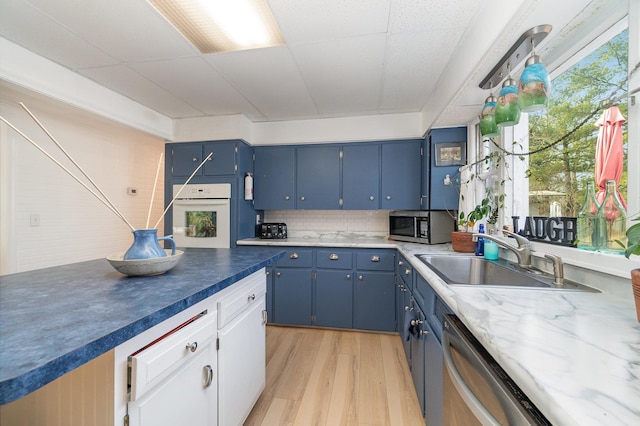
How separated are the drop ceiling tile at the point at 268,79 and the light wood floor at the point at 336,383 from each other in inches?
96.4

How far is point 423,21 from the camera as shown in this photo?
5.16ft

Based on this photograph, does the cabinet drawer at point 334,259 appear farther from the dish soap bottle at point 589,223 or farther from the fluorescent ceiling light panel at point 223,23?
the fluorescent ceiling light panel at point 223,23

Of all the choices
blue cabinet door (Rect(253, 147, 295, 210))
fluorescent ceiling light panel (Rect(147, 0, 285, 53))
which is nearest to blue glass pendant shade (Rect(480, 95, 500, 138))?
fluorescent ceiling light panel (Rect(147, 0, 285, 53))

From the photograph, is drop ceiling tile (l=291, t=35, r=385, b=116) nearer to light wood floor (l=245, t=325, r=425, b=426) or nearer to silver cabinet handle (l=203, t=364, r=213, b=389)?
silver cabinet handle (l=203, t=364, r=213, b=389)

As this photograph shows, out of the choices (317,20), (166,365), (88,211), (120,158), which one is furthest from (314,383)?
(120,158)

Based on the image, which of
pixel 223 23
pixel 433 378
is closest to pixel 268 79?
pixel 223 23

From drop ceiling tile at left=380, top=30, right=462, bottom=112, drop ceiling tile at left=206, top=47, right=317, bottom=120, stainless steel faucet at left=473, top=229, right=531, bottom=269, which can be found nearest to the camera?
stainless steel faucet at left=473, top=229, right=531, bottom=269

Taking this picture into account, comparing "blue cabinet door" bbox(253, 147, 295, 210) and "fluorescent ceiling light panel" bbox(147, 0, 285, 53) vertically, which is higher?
"fluorescent ceiling light panel" bbox(147, 0, 285, 53)

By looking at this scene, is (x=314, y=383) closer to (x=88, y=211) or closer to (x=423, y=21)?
(x=423, y=21)

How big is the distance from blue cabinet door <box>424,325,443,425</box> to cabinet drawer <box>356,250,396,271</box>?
4.28 feet

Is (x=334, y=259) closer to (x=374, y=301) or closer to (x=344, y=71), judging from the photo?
(x=374, y=301)

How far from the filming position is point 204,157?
3143 millimetres

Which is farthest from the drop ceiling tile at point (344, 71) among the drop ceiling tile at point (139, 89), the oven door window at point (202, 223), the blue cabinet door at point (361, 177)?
the oven door window at point (202, 223)

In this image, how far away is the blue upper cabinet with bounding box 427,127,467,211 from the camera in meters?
2.62
